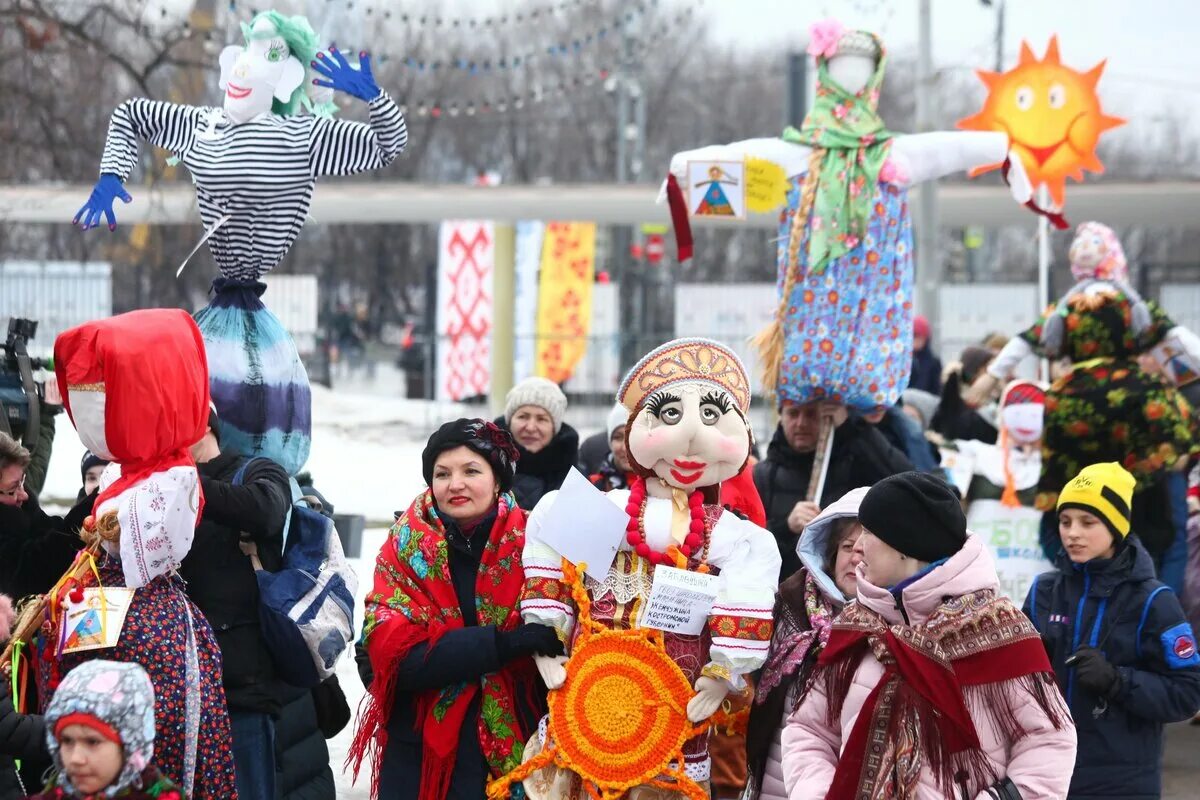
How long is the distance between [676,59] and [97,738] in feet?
145

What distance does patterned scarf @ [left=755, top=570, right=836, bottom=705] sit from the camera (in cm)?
402

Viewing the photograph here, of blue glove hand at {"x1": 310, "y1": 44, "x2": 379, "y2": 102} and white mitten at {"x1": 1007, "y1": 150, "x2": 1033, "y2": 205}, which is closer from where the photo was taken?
blue glove hand at {"x1": 310, "y1": 44, "x2": 379, "y2": 102}

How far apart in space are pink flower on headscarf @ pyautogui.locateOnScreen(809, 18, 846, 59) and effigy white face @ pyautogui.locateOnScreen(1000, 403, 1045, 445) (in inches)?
94.5

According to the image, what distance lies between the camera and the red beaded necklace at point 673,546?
13.1 ft

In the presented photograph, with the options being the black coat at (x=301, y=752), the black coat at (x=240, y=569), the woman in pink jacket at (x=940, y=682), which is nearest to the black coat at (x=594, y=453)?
the black coat at (x=301, y=752)

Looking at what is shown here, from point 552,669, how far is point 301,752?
1173mm

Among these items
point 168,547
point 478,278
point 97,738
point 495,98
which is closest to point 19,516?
point 168,547

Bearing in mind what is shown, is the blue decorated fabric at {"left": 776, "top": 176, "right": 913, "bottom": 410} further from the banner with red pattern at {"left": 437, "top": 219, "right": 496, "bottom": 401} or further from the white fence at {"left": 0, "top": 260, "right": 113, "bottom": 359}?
the white fence at {"left": 0, "top": 260, "right": 113, "bottom": 359}

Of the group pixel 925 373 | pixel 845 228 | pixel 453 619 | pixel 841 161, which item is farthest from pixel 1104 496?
pixel 925 373

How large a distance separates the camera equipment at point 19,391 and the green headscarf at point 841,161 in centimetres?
272

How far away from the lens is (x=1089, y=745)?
15.7ft

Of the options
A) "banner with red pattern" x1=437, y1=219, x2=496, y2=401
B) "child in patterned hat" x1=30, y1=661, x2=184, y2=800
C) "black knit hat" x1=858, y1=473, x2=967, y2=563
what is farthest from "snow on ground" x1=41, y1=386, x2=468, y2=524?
"black knit hat" x1=858, y1=473, x2=967, y2=563

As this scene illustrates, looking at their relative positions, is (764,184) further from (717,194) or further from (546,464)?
(546,464)

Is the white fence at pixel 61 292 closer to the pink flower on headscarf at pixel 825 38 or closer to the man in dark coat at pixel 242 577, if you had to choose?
the pink flower on headscarf at pixel 825 38
